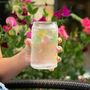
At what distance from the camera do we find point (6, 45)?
2.46m

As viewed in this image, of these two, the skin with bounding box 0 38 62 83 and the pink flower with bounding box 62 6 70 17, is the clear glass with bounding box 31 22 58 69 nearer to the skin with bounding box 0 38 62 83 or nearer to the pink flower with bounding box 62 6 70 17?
the skin with bounding box 0 38 62 83

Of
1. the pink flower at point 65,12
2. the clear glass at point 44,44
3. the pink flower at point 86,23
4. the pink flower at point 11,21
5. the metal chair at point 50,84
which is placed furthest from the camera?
the pink flower at point 86,23

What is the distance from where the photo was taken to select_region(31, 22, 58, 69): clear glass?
125 cm

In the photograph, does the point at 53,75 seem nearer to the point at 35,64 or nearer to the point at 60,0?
the point at 35,64

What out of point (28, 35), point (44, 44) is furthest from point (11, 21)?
point (44, 44)

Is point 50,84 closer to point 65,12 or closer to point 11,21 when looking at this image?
point 65,12

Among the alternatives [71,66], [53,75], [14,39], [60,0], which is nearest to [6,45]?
[14,39]

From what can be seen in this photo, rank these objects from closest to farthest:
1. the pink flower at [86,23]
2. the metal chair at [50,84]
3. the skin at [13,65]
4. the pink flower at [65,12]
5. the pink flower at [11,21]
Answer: the skin at [13,65]
the metal chair at [50,84]
the pink flower at [65,12]
the pink flower at [11,21]
the pink flower at [86,23]

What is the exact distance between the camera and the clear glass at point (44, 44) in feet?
4.11

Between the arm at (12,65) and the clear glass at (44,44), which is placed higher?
the clear glass at (44,44)

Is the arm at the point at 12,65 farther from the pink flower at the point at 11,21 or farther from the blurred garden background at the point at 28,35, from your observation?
the pink flower at the point at 11,21

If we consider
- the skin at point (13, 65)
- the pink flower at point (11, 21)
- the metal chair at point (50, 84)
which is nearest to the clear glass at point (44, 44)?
the skin at point (13, 65)

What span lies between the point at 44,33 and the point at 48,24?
0.04 meters

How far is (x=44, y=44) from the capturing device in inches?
49.6
